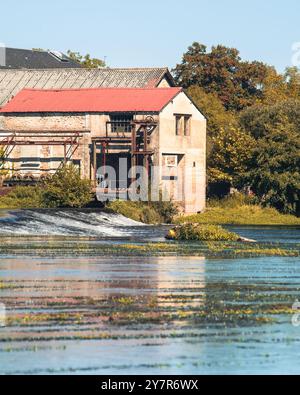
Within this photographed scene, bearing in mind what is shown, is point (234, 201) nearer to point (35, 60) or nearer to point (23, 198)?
point (23, 198)

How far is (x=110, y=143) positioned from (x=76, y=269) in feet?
135

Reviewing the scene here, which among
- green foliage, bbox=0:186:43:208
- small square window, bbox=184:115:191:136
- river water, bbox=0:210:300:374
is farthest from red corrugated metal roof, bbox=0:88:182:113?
river water, bbox=0:210:300:374

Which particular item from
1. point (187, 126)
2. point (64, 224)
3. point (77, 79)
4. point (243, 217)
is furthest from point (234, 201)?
point (64, 224)

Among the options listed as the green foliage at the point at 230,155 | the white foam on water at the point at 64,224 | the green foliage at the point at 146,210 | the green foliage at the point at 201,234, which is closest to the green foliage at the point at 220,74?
the green foliage at the point at 230,155

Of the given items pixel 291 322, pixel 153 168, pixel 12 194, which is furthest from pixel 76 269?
pixel 153 168

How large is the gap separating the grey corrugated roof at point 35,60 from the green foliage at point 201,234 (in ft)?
177

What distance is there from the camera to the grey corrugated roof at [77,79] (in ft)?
294

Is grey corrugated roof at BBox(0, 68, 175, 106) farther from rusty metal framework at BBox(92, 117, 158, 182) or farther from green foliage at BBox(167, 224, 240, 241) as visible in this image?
green foliage at BBox(167, 224, 240, 241)

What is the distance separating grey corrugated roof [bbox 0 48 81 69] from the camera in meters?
112

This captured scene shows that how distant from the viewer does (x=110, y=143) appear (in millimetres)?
81312

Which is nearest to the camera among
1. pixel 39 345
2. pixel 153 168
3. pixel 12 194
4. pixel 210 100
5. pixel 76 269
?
pixel 39 345

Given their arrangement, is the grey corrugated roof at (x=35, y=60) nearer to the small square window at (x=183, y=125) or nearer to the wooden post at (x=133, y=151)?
the small square window at (x=183, y=125)

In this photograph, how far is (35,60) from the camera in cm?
11531
